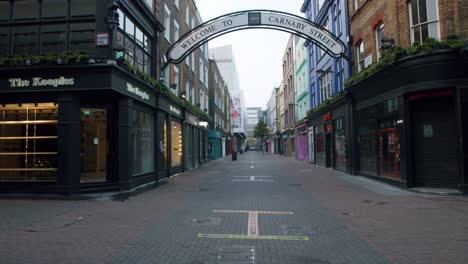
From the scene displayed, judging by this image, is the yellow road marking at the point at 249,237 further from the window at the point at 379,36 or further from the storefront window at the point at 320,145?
the storefront window at the point at 320,145

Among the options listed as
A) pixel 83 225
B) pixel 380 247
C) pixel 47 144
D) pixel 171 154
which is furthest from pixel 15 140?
pixel 380 247

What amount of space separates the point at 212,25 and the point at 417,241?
14.3m

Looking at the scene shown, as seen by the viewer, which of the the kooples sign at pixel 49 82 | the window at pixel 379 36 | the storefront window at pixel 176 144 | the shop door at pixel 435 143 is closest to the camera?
the the kooples sign at pixel 49 82

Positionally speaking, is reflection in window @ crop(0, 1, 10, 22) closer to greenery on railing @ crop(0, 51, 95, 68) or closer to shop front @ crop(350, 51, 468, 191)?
greenery on railing @ crop(0, 51, 95, 68)

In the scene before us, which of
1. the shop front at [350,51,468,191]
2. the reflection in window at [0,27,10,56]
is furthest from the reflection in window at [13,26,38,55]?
the shop front at [350,51,468,191]

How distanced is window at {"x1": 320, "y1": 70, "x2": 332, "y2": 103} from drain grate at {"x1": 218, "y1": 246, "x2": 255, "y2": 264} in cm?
2060

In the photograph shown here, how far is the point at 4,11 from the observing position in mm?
13070

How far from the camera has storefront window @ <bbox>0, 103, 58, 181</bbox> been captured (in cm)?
1234

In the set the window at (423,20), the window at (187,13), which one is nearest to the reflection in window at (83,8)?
the window at (423,20)

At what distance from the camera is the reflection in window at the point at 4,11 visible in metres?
13.0

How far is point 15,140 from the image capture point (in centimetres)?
1262

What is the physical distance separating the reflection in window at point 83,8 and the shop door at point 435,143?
38.6 feet

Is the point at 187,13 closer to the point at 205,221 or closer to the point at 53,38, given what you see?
the point at 53,38

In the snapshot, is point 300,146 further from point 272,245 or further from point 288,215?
point 272,245
